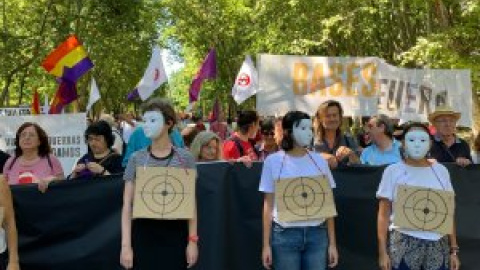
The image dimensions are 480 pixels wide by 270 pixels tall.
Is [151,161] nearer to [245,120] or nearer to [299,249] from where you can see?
[299,249]

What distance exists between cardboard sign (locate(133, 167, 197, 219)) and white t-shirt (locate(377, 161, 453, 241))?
1400 mm

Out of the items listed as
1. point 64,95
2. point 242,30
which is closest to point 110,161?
point 64,95

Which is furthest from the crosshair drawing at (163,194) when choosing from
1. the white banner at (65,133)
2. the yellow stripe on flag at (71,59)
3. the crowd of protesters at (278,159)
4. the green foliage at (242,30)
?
the green foliage at (242,30)

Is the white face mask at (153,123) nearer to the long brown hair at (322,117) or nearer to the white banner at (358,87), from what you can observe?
the long brown hair at (322,117)

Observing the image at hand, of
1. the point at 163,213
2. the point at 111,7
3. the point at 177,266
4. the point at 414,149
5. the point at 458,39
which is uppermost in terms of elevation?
the point at 111,7

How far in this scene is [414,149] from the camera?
5.30 m

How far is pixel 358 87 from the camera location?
9836 mm

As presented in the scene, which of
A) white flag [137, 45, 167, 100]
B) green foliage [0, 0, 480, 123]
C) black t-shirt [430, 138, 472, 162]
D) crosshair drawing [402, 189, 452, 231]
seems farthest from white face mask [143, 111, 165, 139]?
green foliage [0, 0, 480, 123]

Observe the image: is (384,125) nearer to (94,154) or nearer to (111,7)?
(94,154)

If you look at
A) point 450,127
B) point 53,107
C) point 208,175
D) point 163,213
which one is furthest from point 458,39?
point 163,213

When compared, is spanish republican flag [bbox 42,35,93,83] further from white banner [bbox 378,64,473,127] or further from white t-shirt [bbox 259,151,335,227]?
white t-shirt [bbox 259,151,335,227]

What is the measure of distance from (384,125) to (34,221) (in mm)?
3503

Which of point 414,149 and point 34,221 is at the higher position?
point 414,149

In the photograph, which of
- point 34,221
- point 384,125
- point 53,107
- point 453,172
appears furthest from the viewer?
point 53,107
